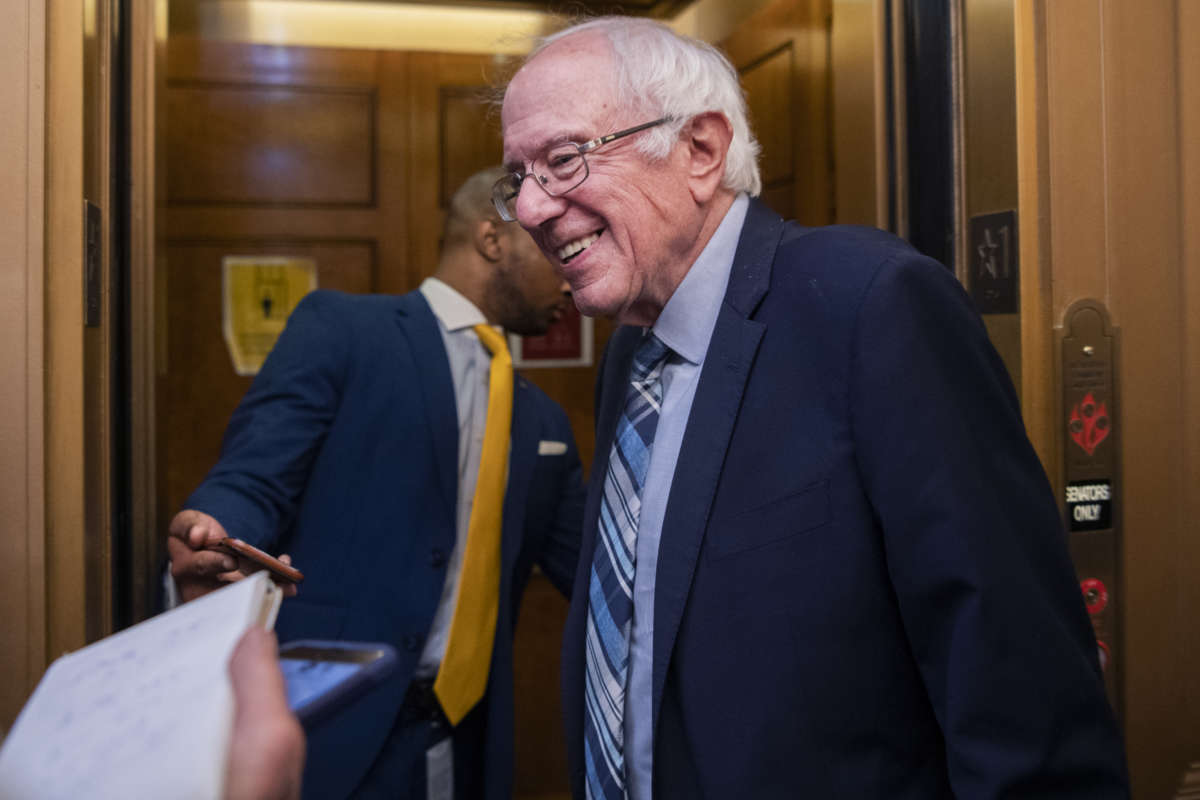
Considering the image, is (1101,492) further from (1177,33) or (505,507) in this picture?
(505,507)

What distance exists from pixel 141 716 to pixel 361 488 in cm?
149

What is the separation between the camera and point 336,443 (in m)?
1.99

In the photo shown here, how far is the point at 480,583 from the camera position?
1984 mm

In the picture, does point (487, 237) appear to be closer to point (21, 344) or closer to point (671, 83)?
point (671, 83)

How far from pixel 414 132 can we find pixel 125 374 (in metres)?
1.77

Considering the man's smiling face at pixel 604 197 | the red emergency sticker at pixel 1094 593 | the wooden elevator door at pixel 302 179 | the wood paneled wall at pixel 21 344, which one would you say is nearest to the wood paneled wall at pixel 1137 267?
the red emergency sticker at pixel 1094 593

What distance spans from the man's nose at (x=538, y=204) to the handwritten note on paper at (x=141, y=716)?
800mm

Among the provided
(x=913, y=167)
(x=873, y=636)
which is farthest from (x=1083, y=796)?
→ (x=913, y=167)

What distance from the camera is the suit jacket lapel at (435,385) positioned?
200 centimetres

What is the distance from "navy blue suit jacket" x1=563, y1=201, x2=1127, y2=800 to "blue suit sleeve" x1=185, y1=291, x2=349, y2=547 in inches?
38.1

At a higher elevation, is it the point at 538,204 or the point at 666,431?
the point at 538,204

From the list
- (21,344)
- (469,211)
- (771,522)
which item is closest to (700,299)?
(771,522)

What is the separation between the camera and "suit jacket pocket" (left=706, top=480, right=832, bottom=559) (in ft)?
3.32

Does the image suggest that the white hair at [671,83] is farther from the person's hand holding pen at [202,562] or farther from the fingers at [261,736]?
the fingers at [261,736]
